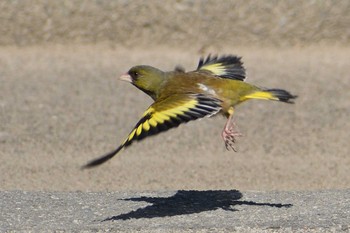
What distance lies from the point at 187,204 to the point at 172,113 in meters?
0.92

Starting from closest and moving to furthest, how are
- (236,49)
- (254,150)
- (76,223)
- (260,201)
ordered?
1. (76,223)
2. (260,201)
3. (254,150)
4. (236,49)

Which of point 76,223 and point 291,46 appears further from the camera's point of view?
point 291,46

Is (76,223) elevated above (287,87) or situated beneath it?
situated beneath

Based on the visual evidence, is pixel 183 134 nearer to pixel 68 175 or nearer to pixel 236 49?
pixel 68 175

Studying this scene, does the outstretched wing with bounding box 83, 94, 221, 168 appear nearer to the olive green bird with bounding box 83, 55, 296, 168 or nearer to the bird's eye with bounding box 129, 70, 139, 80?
the olive green bird with bounding box 83, 55, 296, 168

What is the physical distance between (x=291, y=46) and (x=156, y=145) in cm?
379

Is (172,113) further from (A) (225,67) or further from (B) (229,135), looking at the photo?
(A) (225,67)

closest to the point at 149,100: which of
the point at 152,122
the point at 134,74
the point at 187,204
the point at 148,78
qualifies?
the point at 134,74

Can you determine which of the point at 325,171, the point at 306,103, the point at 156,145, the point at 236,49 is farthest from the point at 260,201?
the point at 236,49

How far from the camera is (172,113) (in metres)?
8.13

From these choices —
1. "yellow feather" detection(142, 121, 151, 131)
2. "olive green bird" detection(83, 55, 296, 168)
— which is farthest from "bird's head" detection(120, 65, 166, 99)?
"yellow feather" detection(142, 121, 151, 131)

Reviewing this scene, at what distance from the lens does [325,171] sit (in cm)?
1137

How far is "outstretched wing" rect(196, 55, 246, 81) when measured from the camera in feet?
30.4

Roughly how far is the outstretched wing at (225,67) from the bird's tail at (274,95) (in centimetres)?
53
